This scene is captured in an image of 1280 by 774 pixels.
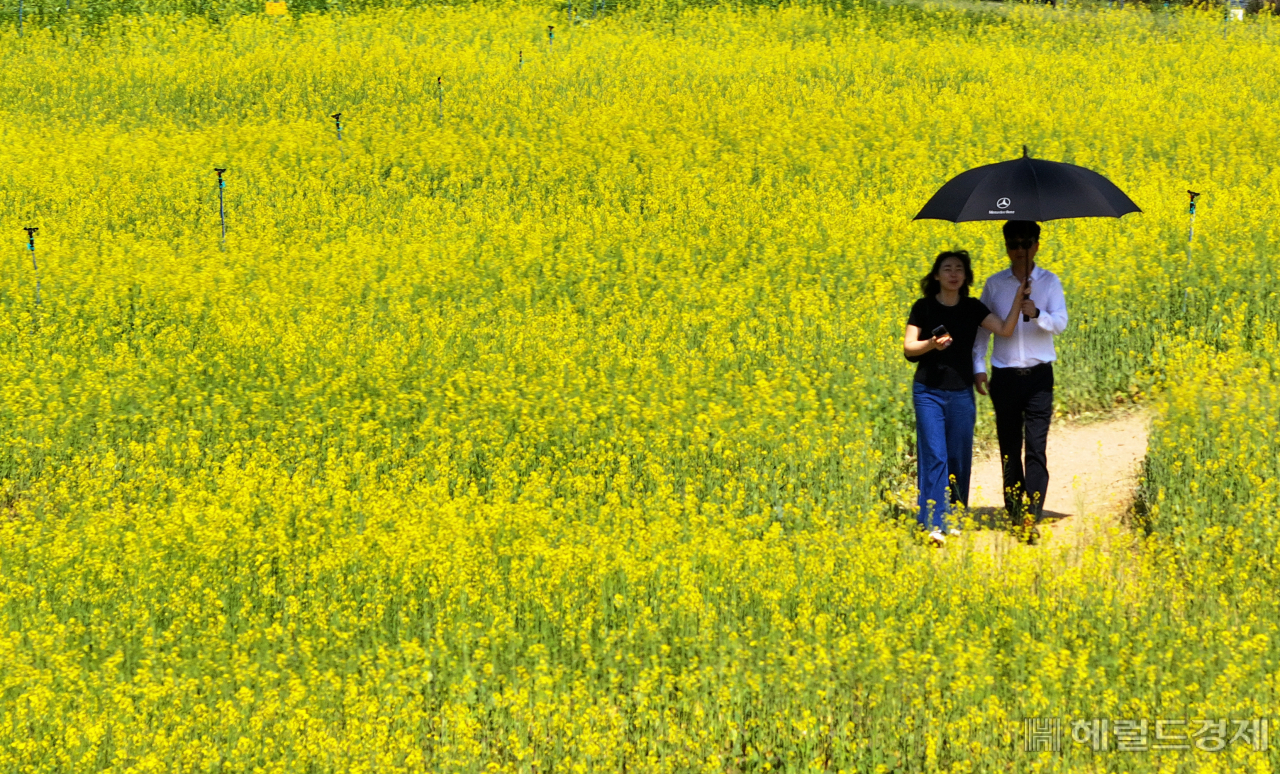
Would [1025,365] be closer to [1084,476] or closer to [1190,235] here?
[1084,476]

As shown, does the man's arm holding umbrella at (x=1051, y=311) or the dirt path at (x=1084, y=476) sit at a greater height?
the man's arm holding umbrella at (x=1051, y=311)

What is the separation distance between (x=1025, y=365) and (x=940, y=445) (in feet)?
2.38

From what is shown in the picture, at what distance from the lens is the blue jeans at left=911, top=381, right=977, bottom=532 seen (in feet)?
26.1

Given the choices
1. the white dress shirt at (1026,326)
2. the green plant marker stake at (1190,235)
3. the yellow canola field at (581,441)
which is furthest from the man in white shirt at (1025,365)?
the green plant marker stake at (1190,235)

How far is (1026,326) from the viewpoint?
26.3 feet

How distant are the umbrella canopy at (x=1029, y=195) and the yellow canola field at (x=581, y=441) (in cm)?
153

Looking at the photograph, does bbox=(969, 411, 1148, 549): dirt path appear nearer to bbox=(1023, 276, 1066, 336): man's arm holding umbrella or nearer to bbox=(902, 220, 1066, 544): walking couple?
bbox=(902, 220, 1066, 544): walking couple

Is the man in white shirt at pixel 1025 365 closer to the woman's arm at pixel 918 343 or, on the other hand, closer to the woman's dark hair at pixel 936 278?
the woman's dark hair at pixel 936 278

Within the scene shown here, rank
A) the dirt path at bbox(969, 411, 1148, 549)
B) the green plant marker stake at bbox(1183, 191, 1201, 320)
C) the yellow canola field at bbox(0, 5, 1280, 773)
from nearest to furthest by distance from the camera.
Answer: the yellow canola field at bbox(0, 5, 1280, 773), the dirt path at bbox(969, 411, 1148, 549), the green plant marker stake at bbox(1183, 191, 1201, 320)

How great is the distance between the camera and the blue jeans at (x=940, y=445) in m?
7.95

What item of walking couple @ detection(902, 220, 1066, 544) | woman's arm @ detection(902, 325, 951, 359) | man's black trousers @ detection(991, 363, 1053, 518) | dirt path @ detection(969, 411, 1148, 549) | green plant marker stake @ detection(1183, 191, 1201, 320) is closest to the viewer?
woman's arm @ detection(902, 325, 951, 359)

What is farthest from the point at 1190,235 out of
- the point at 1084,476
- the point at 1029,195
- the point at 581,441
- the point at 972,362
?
the point at 581,441

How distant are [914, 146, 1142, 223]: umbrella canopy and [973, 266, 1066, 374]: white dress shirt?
366mm

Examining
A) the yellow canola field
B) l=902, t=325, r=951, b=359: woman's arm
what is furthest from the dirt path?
l=902, t=325, r=951, b=359: woman's arm
